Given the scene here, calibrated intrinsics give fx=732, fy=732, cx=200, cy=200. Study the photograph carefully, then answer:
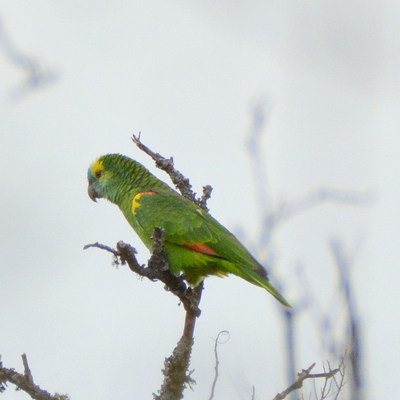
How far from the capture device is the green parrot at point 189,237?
20.6 feet

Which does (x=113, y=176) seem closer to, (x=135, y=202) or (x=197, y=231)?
(x=135, y=202)

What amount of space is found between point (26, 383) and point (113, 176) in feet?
10.8

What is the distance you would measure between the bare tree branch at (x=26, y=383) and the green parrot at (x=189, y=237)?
1934 mm

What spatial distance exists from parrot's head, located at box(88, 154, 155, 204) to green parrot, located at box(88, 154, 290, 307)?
24 cm

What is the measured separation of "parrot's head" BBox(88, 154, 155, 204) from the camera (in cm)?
753

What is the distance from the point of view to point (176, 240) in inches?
255

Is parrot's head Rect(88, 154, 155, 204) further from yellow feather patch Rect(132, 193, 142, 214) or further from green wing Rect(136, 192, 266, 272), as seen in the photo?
green wing Rect(136, 192, 266, 272)

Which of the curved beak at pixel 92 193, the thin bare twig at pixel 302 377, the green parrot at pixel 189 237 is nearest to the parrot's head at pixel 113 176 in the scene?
the curved beak at pixel 92 193

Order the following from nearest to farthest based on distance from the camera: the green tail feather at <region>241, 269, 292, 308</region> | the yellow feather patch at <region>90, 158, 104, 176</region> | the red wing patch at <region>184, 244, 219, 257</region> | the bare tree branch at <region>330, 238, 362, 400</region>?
the bare tree branch at <region>330, 238, 362, 400</region> → the green tail feather at <region>241, 269, 292, 308</region> → the red wing patch at <region>184, 244, 219, 257</region> → the yellow feather patch at <region>90, 158, 104, 176</region>

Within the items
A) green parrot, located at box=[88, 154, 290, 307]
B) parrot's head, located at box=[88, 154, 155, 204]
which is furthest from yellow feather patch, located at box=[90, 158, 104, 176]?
green parrot, located at box=[88, 154, 290, 307]

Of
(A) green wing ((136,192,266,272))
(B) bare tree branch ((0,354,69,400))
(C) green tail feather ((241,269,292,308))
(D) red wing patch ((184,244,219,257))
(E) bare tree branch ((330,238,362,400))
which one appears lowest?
(B) bare tree branch ((0,354,69,400))

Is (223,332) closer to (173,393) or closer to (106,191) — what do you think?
(173,393)

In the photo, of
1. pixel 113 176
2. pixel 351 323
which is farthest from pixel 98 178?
pixel 351 323

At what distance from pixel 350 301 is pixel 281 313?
33.4 inches
